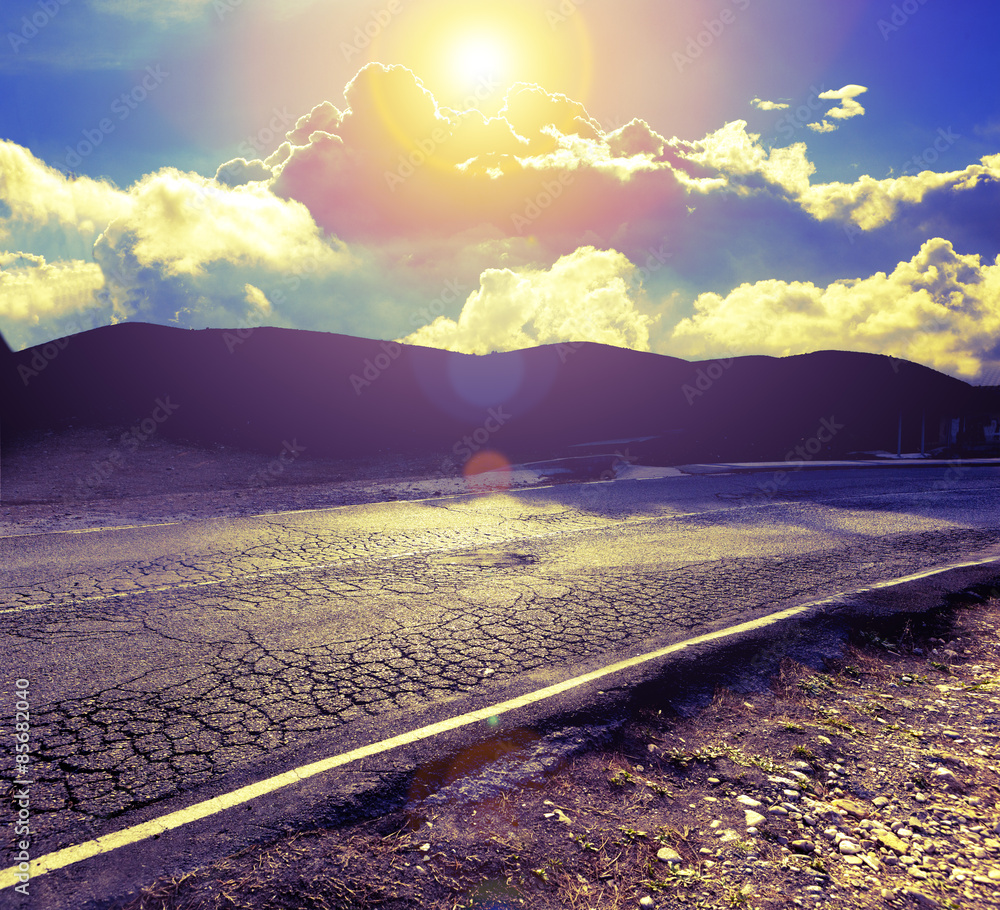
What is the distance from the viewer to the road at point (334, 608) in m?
3.03

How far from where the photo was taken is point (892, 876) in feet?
7.22

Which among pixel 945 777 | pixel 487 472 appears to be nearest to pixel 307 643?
pixel 945 777

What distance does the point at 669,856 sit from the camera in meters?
2.30

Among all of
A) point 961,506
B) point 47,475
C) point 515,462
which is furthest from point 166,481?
point 961,506

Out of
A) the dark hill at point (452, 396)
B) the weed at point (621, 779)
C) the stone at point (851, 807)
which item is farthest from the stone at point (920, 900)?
the dark hill at point (452, 396)

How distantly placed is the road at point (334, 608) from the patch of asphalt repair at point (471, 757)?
23 centimetres

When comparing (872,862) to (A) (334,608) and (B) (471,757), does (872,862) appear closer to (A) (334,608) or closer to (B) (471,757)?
(B) (471,757)

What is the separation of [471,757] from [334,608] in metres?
2.42

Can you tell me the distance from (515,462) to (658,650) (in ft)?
46.0

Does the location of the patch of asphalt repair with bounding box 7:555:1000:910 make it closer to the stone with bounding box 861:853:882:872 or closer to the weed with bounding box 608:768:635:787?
the weed with bounding box 608:768:635:787

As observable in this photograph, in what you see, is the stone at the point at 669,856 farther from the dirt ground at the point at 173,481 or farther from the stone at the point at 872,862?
the dirt ground at the point at 173,481

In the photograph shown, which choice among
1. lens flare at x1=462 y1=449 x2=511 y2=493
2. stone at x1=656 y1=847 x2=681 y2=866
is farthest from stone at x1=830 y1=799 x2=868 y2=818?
lens flare at x1=462 y1=449 x2=511 y2=493

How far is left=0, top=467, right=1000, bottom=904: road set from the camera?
9.95ft

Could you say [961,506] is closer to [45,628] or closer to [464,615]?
[464,615]
